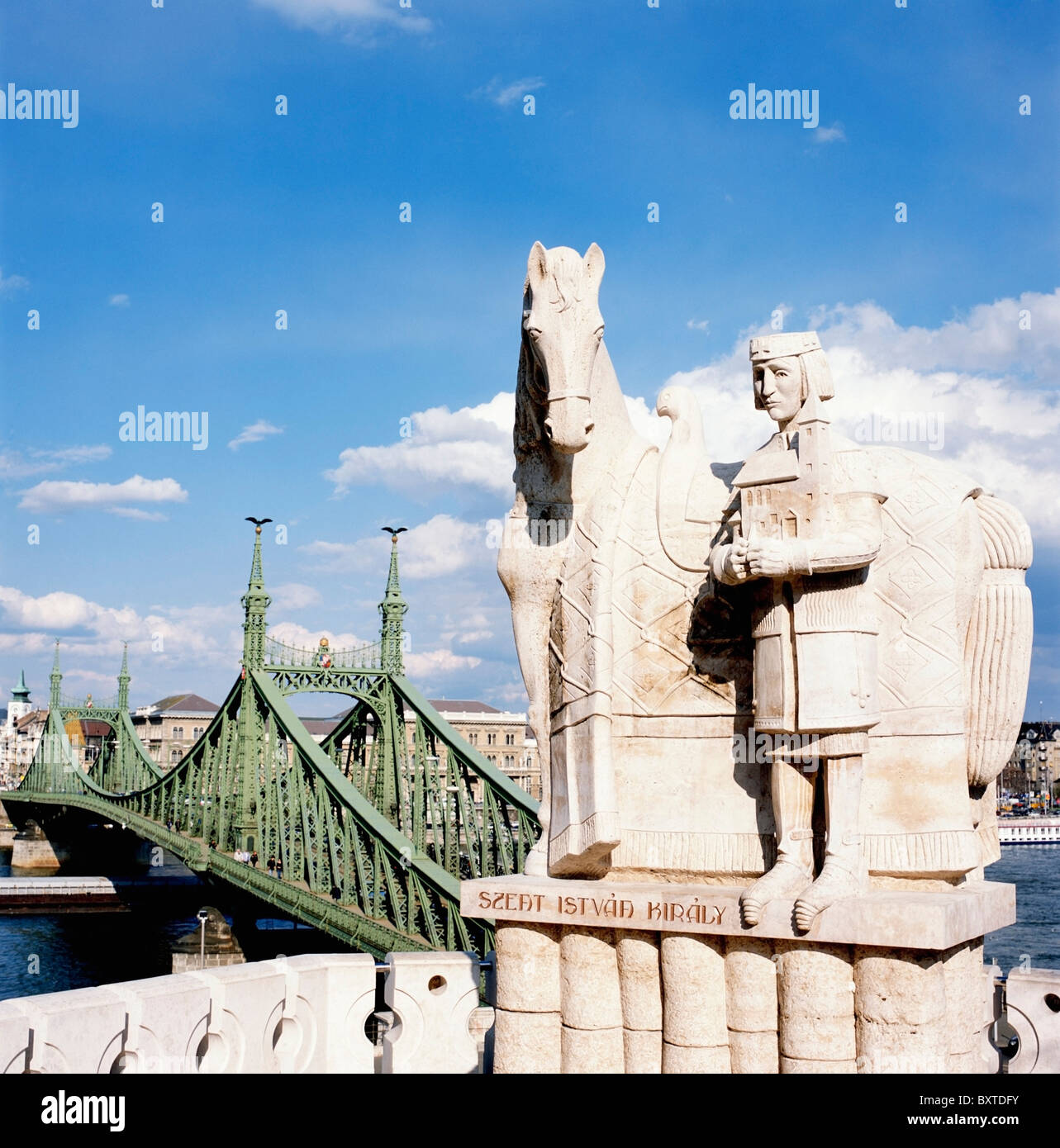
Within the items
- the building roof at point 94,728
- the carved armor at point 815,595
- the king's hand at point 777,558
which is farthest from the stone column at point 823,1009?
the building roof at point 94,728

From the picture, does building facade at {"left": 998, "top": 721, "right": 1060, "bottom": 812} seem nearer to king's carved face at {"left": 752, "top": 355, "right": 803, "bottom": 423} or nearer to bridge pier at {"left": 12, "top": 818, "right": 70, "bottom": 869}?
bridge pier at {"left": 12, "top": 818, "right": 70, "bottom": 869}

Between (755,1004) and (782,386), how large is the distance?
285 centimetres

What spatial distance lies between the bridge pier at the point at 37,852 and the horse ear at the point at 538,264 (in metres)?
55.9

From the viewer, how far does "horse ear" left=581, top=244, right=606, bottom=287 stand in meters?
6.20

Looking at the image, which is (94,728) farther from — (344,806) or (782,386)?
(782,386)

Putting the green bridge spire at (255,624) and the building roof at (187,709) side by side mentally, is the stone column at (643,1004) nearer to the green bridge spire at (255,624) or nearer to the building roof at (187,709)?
the green bridge spire at (255,624)

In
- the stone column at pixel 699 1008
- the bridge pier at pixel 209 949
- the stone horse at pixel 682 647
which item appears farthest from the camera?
the bridge pier at pixel 209 949

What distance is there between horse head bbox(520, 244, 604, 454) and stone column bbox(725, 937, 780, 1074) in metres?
2.47

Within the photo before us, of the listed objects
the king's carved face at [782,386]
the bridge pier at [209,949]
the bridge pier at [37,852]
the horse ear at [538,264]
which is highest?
the horse ear at [538,264]

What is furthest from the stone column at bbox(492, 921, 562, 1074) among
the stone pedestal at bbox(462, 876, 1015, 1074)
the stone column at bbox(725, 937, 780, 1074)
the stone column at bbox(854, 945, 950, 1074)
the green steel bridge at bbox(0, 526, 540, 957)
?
the green steel bridge at bbox(0, 526, 540, 957)

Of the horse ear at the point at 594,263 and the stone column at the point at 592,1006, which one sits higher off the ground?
the horse ear at the point at 594,263

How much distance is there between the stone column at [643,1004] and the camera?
236 inches

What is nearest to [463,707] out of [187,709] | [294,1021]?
[187,709]
